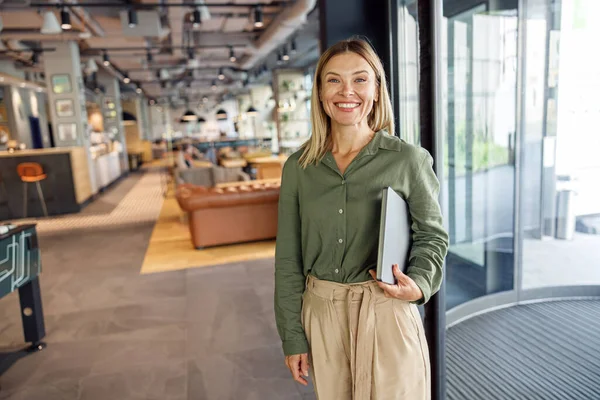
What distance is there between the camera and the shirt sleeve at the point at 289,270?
1.48 metres

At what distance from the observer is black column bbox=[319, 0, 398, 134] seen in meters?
2.25

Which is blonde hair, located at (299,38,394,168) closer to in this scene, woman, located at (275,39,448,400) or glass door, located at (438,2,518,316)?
woman, located at (275,39,448,400)

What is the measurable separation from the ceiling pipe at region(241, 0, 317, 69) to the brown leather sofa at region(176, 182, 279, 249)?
3.33 meters

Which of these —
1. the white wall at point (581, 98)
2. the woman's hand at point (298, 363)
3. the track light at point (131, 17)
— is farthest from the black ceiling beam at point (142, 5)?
the woman's hand at point (298, 363)

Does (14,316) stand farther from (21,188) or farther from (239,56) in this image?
(239,56)

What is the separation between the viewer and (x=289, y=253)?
153 centimetres

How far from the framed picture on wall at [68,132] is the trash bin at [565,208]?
10792 mm

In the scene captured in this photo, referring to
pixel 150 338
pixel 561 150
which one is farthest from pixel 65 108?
pixel 561 150

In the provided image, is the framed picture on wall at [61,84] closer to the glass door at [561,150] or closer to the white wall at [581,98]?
the glass door at [561,150]

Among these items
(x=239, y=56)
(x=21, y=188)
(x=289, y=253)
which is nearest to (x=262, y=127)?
(x=239, y=56)

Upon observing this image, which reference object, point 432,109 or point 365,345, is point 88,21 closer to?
point 432,109

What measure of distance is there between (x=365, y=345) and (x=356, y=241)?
1.02 ft

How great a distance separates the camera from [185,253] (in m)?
6.28

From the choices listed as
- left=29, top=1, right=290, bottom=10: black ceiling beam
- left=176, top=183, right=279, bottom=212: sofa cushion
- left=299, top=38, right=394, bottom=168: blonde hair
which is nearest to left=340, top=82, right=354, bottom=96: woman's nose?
left=299, top=38, right=394, bottom=168: blonde hair
